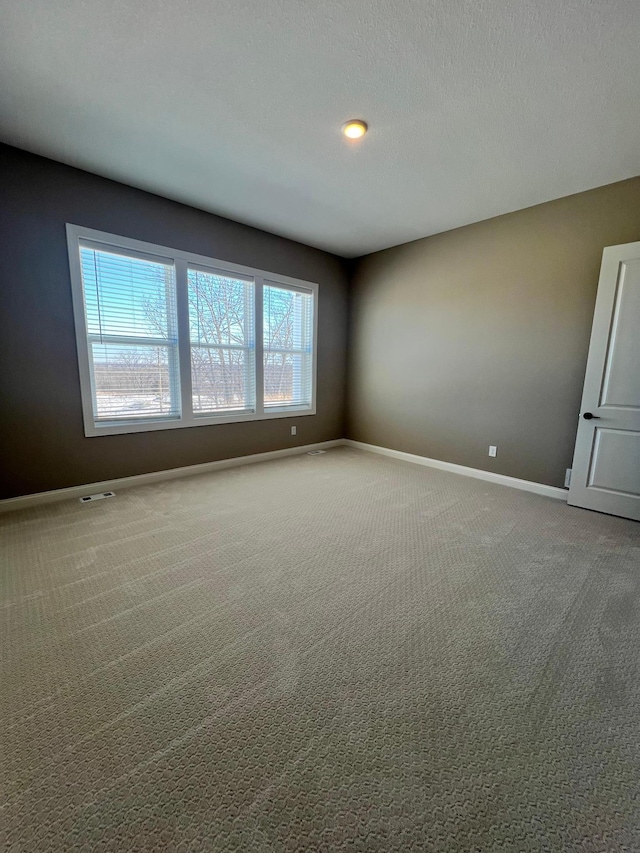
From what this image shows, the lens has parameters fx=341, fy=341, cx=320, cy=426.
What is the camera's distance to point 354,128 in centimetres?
223

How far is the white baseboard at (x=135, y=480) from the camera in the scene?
9.46 feet

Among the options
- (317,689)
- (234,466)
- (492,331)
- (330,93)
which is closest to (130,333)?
(234,466)

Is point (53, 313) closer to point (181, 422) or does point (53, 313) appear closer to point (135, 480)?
point (181, 422)

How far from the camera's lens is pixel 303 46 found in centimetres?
170

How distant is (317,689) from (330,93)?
3035mm

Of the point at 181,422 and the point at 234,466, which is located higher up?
the point at 181,422

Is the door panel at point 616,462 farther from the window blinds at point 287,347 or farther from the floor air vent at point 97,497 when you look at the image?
the floor air vent at point 97,497

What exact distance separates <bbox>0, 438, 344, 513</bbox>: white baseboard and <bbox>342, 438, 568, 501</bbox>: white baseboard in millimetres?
1100

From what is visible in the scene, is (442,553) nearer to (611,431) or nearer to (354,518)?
(354,518)

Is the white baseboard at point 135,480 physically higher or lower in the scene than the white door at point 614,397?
lower

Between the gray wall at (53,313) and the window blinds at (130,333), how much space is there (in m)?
0.18

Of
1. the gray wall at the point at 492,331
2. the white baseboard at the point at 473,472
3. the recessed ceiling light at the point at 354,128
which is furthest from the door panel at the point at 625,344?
the recessed ceiling light at the point at 354,128

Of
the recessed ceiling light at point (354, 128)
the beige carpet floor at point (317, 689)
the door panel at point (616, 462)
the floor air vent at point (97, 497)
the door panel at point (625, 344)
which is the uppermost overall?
the recessed ceiling light at point (354, 128)

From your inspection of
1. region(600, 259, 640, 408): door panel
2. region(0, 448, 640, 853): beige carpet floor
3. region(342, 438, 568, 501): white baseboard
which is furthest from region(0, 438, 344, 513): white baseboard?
region(600, 259, 640, 408): door panel
